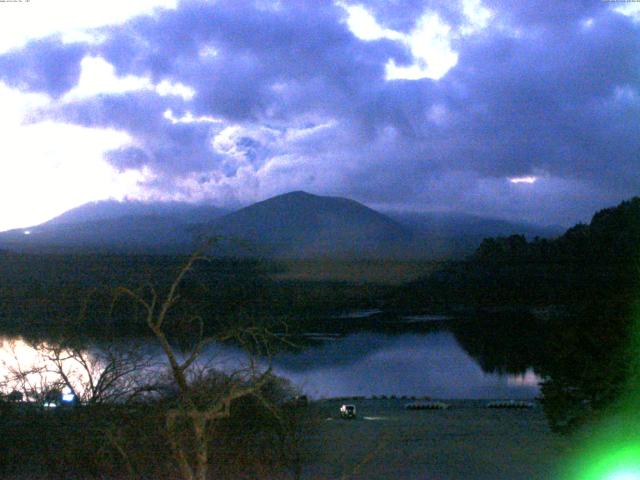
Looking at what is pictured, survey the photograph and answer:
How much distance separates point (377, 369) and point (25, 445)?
3110 cm

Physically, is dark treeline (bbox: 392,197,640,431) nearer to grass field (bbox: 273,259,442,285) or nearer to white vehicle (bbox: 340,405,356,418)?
grass field (bbox: 273,259,442,285)

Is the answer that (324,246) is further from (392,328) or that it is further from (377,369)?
(377,369)

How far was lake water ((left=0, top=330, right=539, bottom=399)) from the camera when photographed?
36500mm

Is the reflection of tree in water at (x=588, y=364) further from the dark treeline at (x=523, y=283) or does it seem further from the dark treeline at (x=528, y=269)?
the dark treeline at (x=528, y=269)

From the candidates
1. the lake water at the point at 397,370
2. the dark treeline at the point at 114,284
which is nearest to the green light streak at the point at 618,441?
the dark treeline at the point at 114,284

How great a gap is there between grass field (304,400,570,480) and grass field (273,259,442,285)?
57.4 ft

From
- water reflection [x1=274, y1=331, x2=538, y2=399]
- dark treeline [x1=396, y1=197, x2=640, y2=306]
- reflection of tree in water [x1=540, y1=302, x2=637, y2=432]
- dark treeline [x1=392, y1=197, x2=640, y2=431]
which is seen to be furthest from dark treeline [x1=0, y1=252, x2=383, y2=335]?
dark treeline [x1=396, y1=197, x2=640, y2=306]

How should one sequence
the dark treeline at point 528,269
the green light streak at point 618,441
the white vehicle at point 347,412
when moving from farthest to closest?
the dark treeline at point 528,269
the white vehicle at point 347,412
the green light streak at point 618,441

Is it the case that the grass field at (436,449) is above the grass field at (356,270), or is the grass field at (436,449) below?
below

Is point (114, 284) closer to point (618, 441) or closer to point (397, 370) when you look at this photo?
point (618, 441)

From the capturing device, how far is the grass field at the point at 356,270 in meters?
41.6

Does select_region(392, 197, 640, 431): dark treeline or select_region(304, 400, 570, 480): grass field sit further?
select_region(392, 197, 640, 431): dark treeline

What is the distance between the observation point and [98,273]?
25.4 m

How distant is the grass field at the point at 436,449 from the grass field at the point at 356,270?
1749 cm
